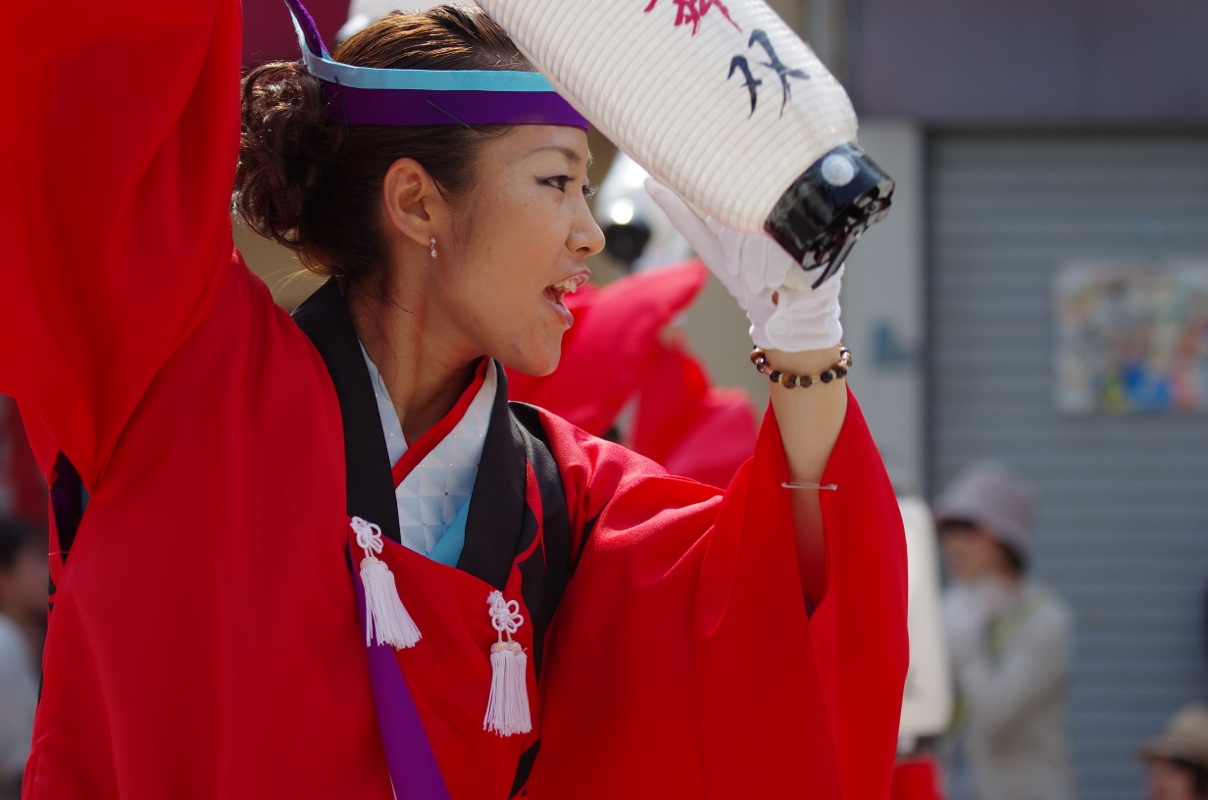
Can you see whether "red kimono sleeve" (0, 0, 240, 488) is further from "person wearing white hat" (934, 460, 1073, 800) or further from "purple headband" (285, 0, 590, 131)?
"person wearing white hat" (934, 460, 1073, 800)

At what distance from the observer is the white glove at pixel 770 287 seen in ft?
4.68

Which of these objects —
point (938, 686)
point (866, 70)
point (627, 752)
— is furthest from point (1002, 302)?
point (627, 752)

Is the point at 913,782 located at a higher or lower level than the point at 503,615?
lower

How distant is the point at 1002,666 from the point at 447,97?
338 centimetres

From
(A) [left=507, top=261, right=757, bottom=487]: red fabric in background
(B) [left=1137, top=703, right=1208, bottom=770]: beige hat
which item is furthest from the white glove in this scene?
(B) [left=1137, top=703, right=1208, bottom=770]: beige hat

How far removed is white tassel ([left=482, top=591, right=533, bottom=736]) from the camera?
160 centimetres

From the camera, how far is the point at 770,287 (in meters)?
1.44

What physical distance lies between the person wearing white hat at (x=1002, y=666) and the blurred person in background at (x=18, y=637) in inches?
98.2

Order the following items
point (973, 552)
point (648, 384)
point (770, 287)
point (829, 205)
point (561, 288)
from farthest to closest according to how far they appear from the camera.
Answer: point (973, 552) → point (648, 384) → point (561, 288) → point (770, 287) → point (829, 205)

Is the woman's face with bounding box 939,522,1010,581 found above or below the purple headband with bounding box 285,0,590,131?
below

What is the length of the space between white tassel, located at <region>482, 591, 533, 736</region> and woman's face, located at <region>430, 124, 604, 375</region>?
252mm

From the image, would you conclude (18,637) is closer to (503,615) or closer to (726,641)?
(503,615)

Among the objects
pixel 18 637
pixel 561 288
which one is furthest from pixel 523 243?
pixel 18 637

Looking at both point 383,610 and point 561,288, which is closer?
point 383,610
